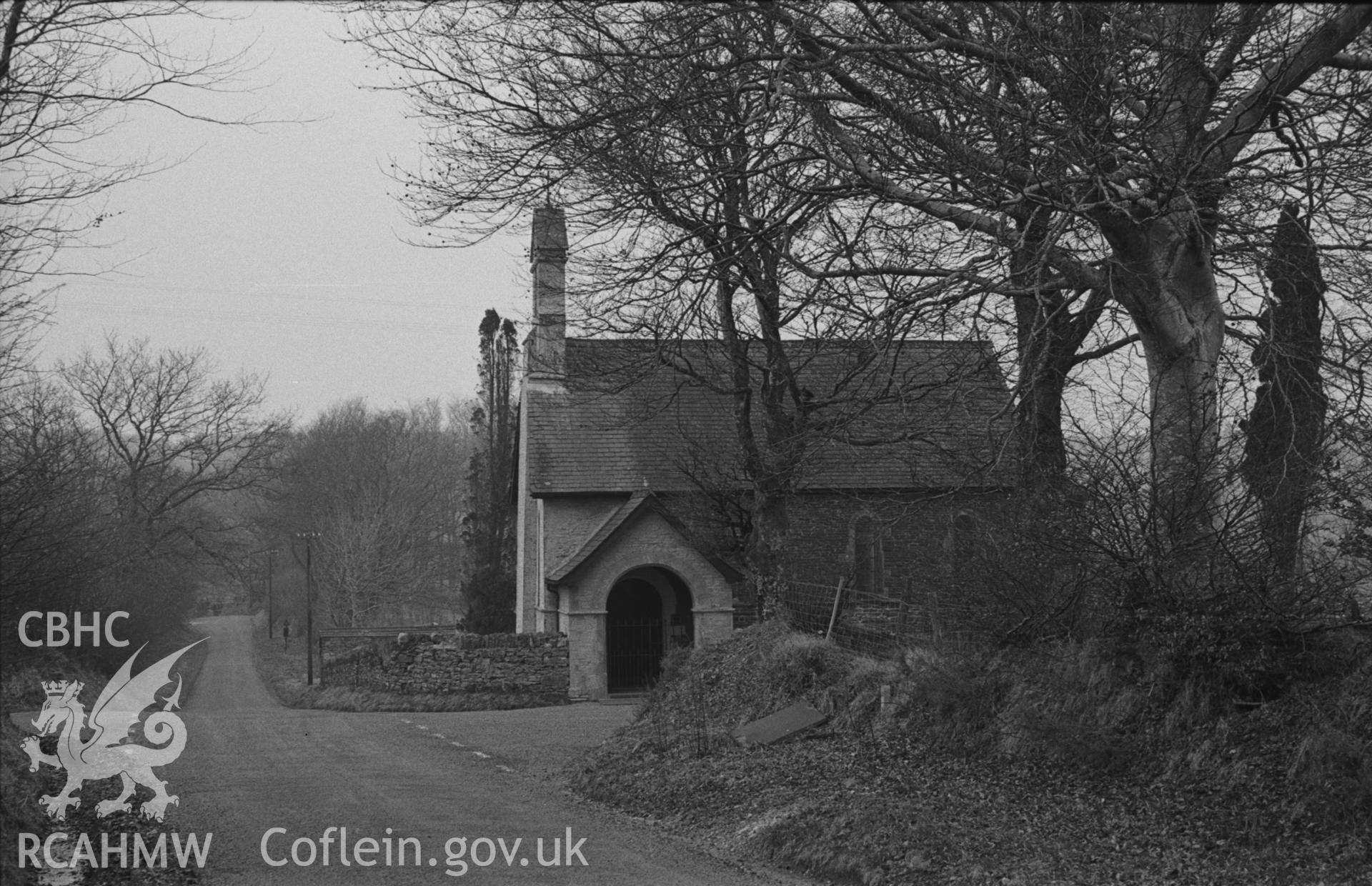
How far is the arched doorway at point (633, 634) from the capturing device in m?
29.8

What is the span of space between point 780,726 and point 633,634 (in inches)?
692

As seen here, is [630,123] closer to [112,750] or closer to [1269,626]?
A: [1269,626]

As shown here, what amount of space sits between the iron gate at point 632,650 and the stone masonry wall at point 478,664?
2001 millimetres

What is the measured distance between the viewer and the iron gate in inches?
1170

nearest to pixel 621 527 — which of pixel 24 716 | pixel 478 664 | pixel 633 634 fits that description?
pixel 633 634

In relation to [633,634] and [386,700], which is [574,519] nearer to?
[633,634]

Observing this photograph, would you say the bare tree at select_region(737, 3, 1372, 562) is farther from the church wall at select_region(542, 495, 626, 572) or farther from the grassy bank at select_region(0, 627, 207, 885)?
the church wall at select_region(542, 495, 626, 572)

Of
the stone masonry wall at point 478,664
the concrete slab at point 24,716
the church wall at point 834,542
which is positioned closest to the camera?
the concrete slab at point 24,716

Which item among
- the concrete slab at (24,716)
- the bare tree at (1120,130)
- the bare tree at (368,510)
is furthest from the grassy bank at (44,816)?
the bare tree at (368,510)

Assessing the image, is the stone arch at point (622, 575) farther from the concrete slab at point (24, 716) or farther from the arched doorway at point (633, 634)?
the concrete slab at point (24, 716)

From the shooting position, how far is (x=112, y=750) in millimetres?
10547

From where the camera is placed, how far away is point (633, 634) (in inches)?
1188

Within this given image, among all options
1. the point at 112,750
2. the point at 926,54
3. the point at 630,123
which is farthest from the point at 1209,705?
the point at 112,750

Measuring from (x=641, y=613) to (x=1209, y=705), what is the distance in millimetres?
22376
